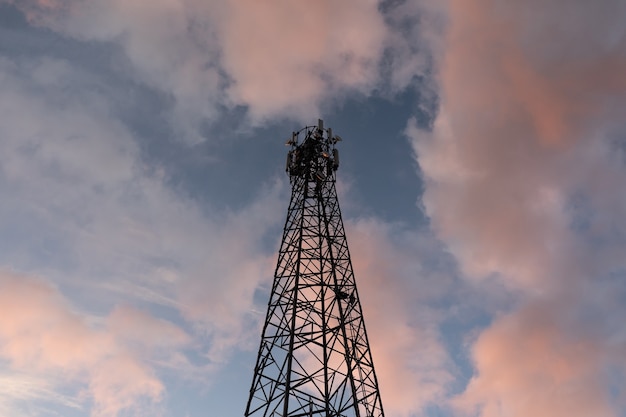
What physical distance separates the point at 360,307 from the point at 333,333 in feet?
9.36

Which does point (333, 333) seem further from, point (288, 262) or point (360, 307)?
point (288, 262)

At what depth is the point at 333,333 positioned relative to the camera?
25141mm

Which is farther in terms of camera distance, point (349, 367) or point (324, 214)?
point (324, 214)

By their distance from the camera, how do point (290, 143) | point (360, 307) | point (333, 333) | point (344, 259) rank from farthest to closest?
point (290, 143), point (344, 259), point (360, 307), point (333, 333)

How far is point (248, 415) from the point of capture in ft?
75.0

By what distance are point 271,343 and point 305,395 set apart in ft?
12.3

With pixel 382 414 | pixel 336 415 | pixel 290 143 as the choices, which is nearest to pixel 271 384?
pixel 336 415

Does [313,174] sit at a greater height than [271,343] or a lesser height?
greater

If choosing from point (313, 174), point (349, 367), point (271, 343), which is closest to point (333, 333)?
point (349, 367)

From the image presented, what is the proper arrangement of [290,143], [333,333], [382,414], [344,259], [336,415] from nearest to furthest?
[336,415], [382,414], [333,333], [344,259], [290,143]

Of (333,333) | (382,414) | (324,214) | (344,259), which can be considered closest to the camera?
(382,414)

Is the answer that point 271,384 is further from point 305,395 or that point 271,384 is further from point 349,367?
point 349,367

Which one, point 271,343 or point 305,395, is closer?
point 305,395

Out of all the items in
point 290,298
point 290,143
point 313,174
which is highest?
point 290,143
